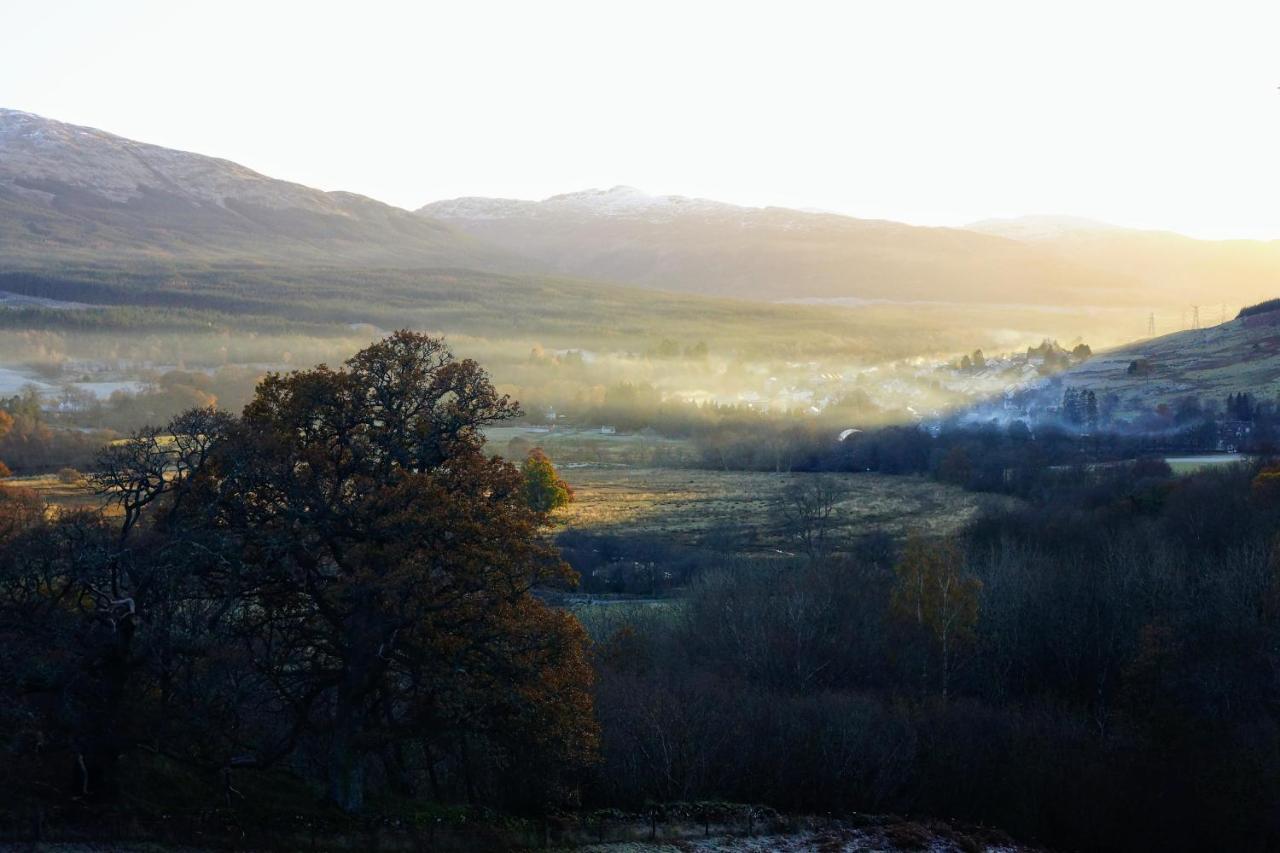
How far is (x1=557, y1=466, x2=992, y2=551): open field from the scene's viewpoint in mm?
58281

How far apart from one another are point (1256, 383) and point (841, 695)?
6679 centimetres

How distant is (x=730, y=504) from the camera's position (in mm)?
69125

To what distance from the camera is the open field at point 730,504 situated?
191 ft

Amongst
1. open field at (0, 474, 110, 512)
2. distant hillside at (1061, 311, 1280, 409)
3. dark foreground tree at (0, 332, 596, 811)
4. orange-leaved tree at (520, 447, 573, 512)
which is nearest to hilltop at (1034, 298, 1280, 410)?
distant hillside at (1061, 311, 1280, 409)

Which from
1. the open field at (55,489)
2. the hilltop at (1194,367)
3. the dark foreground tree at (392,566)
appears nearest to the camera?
the dark foreground tree at (392,566)

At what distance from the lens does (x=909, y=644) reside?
3195 centimetres

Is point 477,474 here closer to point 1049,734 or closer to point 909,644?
point 1049,734

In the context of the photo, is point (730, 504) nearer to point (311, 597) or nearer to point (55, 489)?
point (55, 489)

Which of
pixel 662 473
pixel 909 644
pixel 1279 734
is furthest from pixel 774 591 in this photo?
pixel 662 473

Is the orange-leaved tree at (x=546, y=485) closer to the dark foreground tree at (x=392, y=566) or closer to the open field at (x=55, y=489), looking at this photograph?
the open field at (x=55, y=489)

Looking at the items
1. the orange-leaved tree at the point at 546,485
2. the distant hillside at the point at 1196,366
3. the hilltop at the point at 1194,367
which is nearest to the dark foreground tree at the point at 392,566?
the orange-leaved tree at the point at 546,485

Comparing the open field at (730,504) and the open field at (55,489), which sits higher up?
the open field at (55,489)

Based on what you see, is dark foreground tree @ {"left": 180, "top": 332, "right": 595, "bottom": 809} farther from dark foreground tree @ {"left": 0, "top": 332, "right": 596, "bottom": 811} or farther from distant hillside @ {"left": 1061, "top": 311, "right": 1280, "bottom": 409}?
distant hillside @ {"left": 1061, "top": 311, "right": 1280, "bottom": 409}

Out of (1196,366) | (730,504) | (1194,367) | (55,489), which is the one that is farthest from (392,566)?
(1196,366)
